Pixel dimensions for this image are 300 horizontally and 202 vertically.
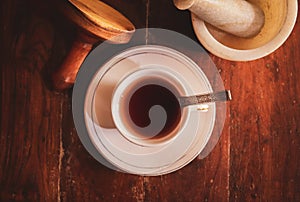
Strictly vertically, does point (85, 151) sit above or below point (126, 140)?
below

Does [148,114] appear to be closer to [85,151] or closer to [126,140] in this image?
[126,140]

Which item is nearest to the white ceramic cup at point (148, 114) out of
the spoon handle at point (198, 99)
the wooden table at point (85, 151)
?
the spoon handle at point (198, 99)

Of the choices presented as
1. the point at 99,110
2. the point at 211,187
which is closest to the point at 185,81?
the point at 99,110

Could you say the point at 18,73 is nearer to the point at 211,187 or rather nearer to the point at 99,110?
the point at 99,110

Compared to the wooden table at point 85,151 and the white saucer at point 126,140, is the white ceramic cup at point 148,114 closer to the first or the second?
the white saucer at point 126,140

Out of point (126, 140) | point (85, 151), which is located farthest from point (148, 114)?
point (85, 151)

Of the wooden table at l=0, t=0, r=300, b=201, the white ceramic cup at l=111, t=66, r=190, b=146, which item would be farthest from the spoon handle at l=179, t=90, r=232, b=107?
the wooden table at l=0, t=0, r=300, b=201
